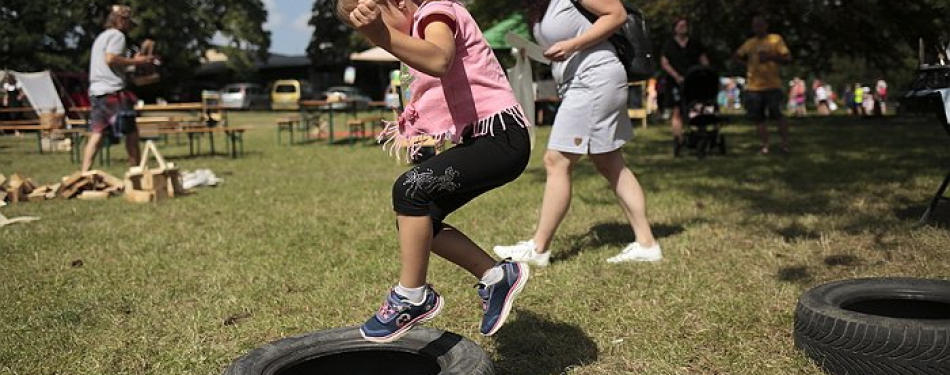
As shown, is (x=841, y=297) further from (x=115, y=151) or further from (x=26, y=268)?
(x=115, y=151)

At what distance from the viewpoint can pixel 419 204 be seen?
269cm

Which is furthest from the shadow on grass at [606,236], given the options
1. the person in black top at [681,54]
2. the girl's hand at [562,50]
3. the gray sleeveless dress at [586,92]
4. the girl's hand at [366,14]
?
the person in black top at [681,54]

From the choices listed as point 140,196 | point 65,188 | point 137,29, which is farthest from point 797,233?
point 137,29

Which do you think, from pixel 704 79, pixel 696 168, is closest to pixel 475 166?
pixel 696 168

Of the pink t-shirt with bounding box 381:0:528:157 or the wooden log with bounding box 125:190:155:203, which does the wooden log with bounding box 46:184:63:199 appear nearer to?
the wooden log with bounding box 125:190:155:203

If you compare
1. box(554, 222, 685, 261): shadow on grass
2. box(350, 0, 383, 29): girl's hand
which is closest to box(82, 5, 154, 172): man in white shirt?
box(554, 222, 685, 261): shadow on grass

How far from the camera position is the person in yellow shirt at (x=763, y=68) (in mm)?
10703

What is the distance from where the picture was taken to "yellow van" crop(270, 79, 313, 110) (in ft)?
152

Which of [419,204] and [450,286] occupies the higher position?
[419,204]

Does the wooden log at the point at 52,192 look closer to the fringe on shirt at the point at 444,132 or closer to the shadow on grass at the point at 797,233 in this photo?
the fringe on shirt at the point at 444,132

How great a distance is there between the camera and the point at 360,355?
2.90m

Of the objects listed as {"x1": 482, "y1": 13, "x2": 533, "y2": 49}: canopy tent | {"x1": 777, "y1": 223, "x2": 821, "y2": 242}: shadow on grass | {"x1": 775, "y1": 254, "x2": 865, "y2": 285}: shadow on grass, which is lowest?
{"x1": 777, "y1": 223, "x2": 821, "y2": 242}: shadow on grass

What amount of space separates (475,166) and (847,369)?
1.44 m

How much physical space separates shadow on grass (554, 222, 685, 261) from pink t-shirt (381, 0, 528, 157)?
223cm
